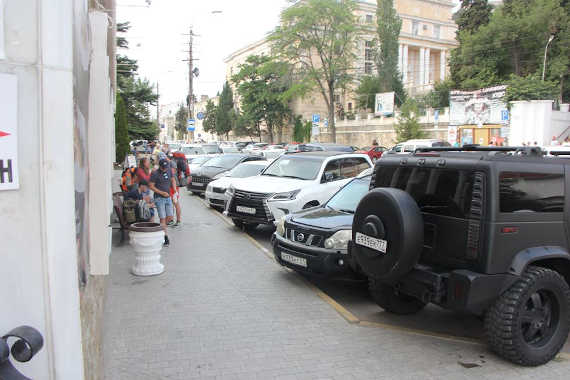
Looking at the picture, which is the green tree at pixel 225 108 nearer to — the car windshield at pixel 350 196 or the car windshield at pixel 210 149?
the car windshield at pixel 210 149

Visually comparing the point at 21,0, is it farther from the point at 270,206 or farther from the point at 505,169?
the point at 270,206

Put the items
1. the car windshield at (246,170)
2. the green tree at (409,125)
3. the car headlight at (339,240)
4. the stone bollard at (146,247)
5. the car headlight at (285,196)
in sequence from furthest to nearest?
1. the green tree at (409,125)
2. the car windshield at (246,170)
3. the car headlight at (285,196)
4. the stone bollard at (146,247)
5. the car headlight at (339,240)

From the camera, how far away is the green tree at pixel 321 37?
49469mm

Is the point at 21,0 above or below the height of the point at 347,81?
below

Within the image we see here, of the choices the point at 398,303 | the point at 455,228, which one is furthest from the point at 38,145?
the point at 398,303

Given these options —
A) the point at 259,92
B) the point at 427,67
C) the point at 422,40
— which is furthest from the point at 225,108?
the point at 427,67

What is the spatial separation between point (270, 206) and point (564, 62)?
49.7m

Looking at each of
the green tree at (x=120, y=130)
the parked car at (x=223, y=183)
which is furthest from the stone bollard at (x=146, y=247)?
the green tree at (x=120, y=130)

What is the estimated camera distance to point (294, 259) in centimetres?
625

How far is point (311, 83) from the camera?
52.5m

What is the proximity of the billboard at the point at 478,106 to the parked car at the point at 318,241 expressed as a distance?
110ft

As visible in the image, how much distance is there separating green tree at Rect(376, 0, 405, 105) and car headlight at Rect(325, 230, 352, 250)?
63.8 metres

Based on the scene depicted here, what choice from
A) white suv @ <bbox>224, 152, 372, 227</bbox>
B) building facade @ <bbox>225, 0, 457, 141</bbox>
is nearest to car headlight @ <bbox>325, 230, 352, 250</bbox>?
white suv @ <bbox>224, 152, 372, 227</bbox>

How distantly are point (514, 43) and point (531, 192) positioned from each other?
5639 centimetres
